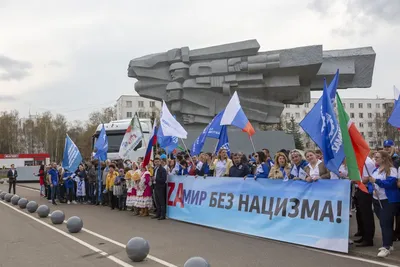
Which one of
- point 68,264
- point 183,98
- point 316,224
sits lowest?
point 68,264

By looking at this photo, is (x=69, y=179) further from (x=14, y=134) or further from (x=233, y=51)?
(x=14, y=134)

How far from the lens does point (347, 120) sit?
7.73 metres

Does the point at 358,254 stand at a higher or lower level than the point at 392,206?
lower

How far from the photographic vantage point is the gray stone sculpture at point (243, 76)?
24.6 meters

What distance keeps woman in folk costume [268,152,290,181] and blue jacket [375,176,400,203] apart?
2.24 meters

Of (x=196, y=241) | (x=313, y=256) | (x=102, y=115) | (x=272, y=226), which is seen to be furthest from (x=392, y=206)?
(x=102, y=115)

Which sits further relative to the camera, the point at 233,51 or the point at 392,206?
the point at 233,51

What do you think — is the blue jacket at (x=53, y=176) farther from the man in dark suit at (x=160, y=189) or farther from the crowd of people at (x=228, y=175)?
the man in dark suit at (x=160, y=189)

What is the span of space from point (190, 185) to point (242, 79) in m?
14.7

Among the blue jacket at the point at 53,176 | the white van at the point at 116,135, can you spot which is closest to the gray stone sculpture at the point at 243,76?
the white van at the point at 116,135

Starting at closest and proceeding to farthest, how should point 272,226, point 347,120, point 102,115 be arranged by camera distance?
point 347,120 → point 272,226 → point 102,115

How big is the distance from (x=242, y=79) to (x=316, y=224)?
59.5 ft

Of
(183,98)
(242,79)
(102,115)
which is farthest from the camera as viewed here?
(102,115)

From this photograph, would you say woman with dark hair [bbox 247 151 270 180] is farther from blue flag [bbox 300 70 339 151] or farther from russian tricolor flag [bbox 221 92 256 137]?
blue flag [bbox 300 70 339 151]
